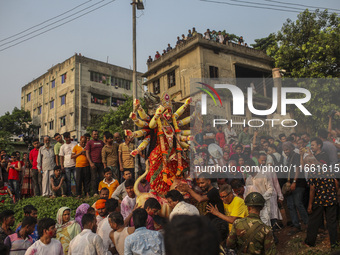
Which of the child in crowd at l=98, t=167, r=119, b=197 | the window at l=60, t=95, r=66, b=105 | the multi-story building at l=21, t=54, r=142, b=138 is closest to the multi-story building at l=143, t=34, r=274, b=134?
the multi-story building at l=21, t=54, r=142, b=138

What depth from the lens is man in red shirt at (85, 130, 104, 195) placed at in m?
10.1

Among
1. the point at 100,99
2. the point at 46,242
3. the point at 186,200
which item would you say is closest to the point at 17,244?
the point at 46,242

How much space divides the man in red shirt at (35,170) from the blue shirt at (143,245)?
8263 mm

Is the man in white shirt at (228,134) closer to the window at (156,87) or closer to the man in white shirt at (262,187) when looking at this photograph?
the man in white shirt at (262,187)

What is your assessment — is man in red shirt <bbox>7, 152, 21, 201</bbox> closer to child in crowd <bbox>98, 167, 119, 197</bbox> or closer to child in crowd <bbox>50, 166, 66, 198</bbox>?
child in crowd <bbox>50, 166, 66, 198</bbox>

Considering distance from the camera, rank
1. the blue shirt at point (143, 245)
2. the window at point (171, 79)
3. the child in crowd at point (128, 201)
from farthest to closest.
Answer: the window at point (171, 79)
the child in crowd at point (128, 201)
the blue shirt at point (143, 245)

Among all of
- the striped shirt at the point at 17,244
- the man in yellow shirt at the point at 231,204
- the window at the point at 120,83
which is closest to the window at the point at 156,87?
the window at the point at 120,83

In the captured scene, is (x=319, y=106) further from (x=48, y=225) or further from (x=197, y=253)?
(x=197, y=253)

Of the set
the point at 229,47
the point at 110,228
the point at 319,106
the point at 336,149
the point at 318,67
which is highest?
the point at 229,47

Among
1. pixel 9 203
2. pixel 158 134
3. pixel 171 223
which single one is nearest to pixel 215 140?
pixel 158 134

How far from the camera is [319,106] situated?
16.0 metres

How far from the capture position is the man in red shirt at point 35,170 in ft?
37.4

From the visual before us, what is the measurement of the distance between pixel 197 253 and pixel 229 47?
26.4 m

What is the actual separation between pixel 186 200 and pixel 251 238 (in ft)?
9.60
